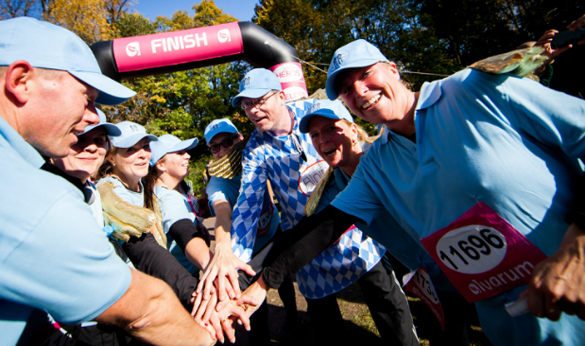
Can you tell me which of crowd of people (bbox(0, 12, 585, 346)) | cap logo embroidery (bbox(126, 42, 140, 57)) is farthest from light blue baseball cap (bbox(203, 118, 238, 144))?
cap logo embroidery (bbox(126, 42, 140, 57))

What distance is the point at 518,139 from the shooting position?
116 centimetres

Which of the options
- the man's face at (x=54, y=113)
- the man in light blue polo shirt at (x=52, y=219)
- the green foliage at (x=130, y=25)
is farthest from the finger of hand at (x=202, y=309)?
the green foliage at (x=130, y=25)

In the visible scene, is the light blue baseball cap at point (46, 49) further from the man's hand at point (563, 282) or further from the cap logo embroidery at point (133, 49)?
the cap logo embroidery at point (133, 49)

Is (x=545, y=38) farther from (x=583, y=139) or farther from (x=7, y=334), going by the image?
(x=7, y=334)

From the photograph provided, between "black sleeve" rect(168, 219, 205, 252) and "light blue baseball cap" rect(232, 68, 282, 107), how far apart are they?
3.80 feet

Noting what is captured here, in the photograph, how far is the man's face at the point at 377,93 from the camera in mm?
1581

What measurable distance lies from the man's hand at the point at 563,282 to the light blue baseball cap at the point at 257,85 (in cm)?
219

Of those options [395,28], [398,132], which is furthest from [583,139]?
[395,28]

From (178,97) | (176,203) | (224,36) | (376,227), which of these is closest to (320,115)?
(376,227)

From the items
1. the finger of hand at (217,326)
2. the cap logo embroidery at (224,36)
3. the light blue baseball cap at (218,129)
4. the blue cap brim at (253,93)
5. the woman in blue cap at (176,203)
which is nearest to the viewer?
the finger of hand at (217,326)

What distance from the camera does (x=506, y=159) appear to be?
116 centimetres

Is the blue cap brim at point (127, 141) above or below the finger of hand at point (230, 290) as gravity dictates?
above

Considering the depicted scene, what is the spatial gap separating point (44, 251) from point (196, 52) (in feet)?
17.4

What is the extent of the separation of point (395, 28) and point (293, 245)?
38.1 feet
